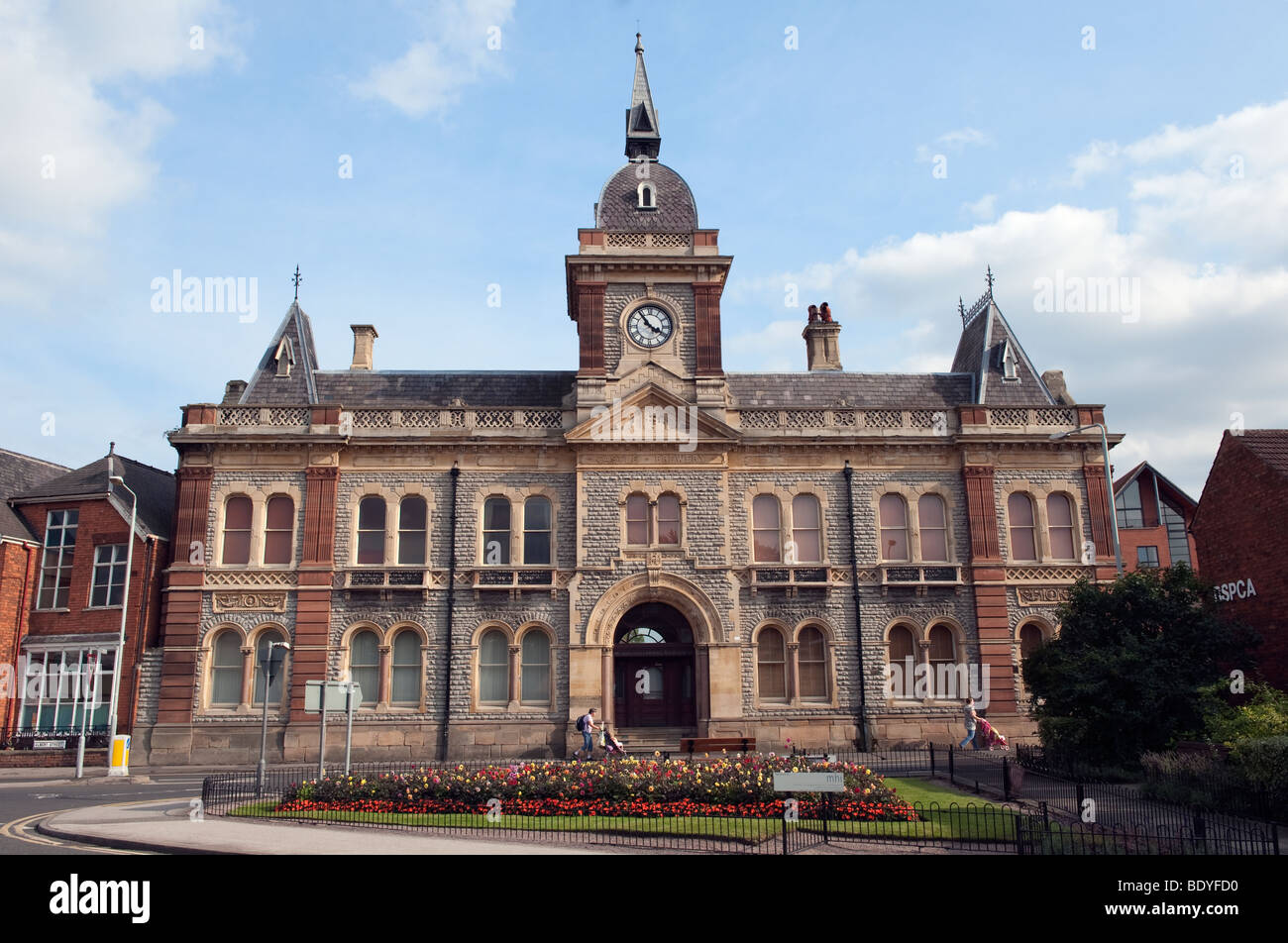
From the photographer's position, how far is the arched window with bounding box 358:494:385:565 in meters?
31.0

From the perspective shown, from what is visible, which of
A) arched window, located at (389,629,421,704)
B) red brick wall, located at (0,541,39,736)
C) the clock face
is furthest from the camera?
the clock face

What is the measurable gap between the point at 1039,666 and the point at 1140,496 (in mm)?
33535

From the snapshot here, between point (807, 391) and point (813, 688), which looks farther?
point (807, 391)

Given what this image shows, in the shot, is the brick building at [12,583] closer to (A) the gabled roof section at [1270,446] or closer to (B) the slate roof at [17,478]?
(B) the slate roof at [17,478]

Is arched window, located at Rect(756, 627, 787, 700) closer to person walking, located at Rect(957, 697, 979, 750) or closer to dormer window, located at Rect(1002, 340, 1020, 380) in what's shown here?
person walking, located at Rect(957, 697, 979, 750)

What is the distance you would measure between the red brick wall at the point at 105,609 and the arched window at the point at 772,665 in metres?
19.3

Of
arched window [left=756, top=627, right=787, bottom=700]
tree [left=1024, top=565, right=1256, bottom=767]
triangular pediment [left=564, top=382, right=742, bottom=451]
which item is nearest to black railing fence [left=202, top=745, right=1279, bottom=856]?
tree [left=1024, top=565, right=1256, bottom=767]

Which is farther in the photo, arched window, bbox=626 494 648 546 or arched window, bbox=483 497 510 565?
arched window, bbox=483 497 510 565

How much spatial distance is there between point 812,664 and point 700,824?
16.2 m

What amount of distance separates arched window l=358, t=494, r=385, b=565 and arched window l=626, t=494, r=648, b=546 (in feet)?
26.0

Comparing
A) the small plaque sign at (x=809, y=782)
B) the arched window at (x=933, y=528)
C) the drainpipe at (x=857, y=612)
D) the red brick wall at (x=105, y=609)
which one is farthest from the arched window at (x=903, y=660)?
the red brick wall at (x=105, y=609)

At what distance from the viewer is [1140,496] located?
52719 mm

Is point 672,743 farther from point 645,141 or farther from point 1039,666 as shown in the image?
point 645,141
